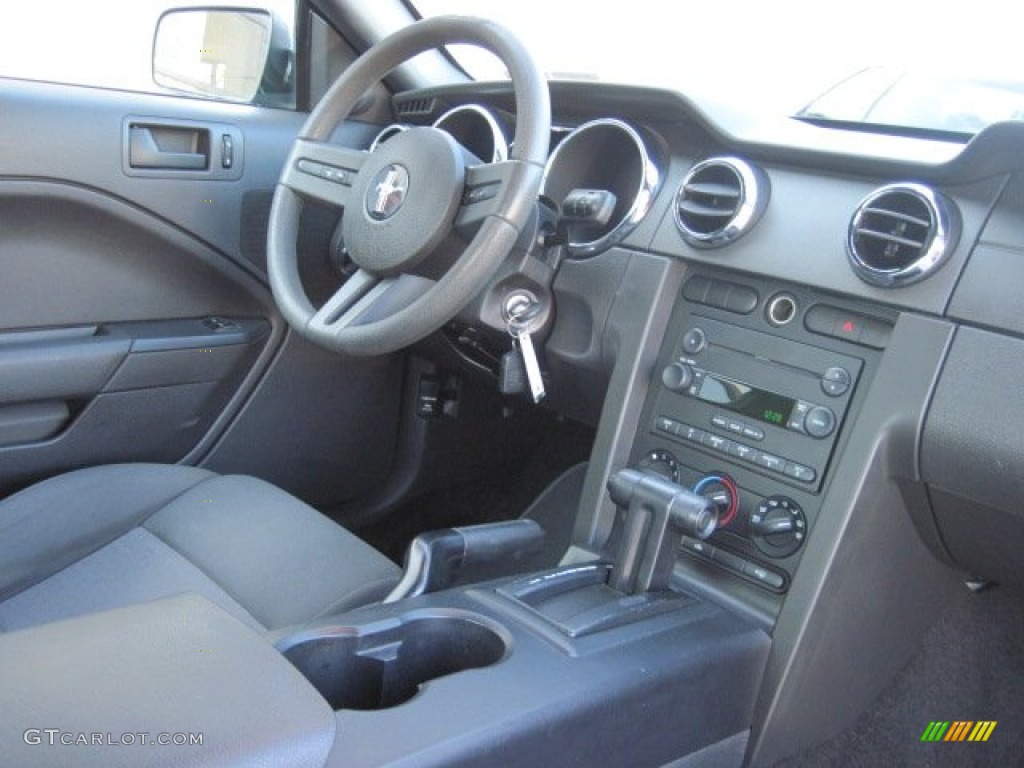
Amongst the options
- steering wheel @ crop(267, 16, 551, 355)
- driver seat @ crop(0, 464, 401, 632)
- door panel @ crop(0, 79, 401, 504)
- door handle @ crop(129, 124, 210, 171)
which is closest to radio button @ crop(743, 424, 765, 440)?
steering wheel @ crop(267, 16, 551, 355)

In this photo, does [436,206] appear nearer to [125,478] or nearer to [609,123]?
[609,123]

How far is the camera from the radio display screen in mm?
1304

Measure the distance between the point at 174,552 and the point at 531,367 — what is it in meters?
0.55

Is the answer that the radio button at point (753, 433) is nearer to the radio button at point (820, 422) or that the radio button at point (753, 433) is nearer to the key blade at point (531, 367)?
the radio button at point (820, 422)

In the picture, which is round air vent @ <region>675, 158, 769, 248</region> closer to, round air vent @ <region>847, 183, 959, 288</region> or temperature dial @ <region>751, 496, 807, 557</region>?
round air vent @ <region>847, 183, 959, 288</region>

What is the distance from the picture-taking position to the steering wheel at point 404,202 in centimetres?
126

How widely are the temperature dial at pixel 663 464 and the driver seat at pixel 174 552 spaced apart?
1.22 ft

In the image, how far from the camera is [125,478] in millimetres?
1586

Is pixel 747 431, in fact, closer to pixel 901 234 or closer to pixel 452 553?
pixel 901 234

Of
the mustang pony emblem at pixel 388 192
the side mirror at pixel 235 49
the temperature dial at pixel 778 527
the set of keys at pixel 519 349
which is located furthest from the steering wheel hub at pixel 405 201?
the side mirror at pixel 235 49

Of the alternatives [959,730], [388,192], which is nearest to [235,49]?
[388,192]

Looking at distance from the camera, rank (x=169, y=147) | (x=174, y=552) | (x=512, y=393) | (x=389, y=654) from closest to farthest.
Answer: (x=389, y=654), (x=174, y=552), (x=512, y=393), (x=169, y=147)

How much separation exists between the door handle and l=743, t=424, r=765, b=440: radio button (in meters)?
1.06

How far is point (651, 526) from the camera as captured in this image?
1.21m
